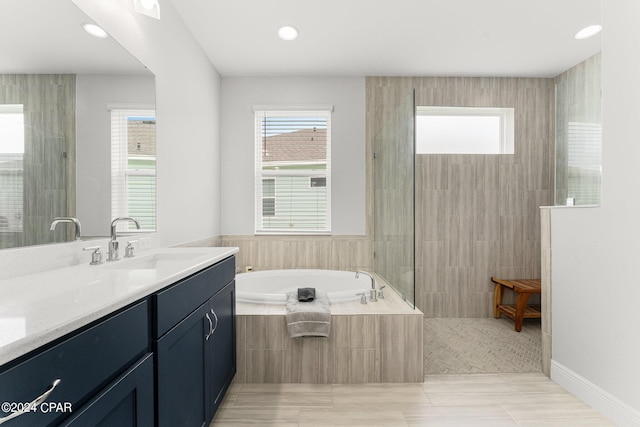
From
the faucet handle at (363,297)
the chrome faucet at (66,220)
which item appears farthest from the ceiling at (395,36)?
the faucet handle at (363,297)

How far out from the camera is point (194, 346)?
1338 millimetres

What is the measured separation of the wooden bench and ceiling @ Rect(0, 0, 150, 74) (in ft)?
11.6

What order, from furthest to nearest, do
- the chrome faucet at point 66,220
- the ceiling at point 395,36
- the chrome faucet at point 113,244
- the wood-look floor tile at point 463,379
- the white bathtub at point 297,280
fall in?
the white bathtub at point 297,280 < the ceiling at point 395,36 < the wood-look floor tile at point 463,379 < the chrome faucet at point 113,244 < the chrome faucet at point 66,220

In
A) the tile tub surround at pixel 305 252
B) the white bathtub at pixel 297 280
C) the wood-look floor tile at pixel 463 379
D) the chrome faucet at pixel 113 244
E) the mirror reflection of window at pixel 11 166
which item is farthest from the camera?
the tile tub surround at pixel 305 252

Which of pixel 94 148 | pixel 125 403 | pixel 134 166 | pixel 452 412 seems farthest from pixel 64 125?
pixel 452 412

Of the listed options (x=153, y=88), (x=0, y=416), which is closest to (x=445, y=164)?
(x=153, y=88)

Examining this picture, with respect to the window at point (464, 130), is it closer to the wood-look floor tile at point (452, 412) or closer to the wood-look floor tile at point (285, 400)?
the wood-look floor tile at point (452, 412)

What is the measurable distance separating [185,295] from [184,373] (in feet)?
0.98

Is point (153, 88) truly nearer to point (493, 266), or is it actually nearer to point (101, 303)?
point (101, 303)

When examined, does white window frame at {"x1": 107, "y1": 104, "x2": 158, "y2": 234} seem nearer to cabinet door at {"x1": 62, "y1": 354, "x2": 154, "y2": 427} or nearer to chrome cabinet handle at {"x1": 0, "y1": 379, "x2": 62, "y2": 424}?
cabinet door at {"x1": 62, "y1": 354, "x2": 154, "y2": 427}

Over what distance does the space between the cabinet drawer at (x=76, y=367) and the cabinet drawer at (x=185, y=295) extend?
0.10 metres

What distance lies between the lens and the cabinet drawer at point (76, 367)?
1.87 feet

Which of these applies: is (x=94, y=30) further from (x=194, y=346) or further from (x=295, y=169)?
(x=295, y=169)

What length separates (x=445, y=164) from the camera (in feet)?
11.1
